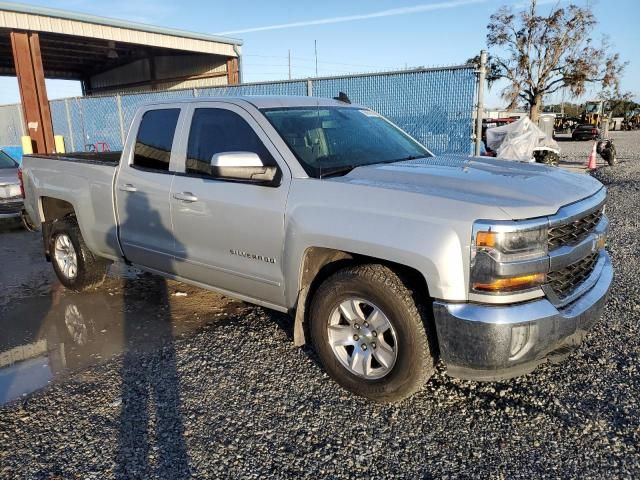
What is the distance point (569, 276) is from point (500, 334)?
731 mm

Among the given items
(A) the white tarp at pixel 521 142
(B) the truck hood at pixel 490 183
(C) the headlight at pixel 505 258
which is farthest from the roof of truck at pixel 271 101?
(A) the white tarp at pixel 521 142

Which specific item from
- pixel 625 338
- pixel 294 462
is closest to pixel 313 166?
pixel 294 462

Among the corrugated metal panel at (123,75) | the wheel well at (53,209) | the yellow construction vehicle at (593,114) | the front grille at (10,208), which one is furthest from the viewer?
the yellow construction vehicle at (593,114)

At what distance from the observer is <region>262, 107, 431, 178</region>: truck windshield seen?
3.67 m

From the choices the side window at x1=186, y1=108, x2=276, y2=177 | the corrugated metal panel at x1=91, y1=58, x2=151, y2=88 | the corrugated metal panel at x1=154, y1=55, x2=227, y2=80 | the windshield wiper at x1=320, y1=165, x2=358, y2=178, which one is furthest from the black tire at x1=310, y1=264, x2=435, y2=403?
the corrugated metal panel at x1=91, y1=58, x2=151, y2=88

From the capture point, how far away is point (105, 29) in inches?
647

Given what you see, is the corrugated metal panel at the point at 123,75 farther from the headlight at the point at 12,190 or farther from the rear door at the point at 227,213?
the rear door at the point at 227,213

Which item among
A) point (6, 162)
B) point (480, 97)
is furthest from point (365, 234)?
point (6, 162)

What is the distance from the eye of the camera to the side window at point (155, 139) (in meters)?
4.41

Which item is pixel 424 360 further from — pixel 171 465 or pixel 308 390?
pixel 171 465

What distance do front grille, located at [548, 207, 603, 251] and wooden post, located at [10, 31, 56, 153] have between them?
16.7 meters

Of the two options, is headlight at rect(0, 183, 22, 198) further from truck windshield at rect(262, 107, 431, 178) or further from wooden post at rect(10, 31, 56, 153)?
truck windshield at rect(262, 107, 431, 178)

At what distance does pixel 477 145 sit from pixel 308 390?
20.8 feet

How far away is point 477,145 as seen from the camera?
28.1ft
